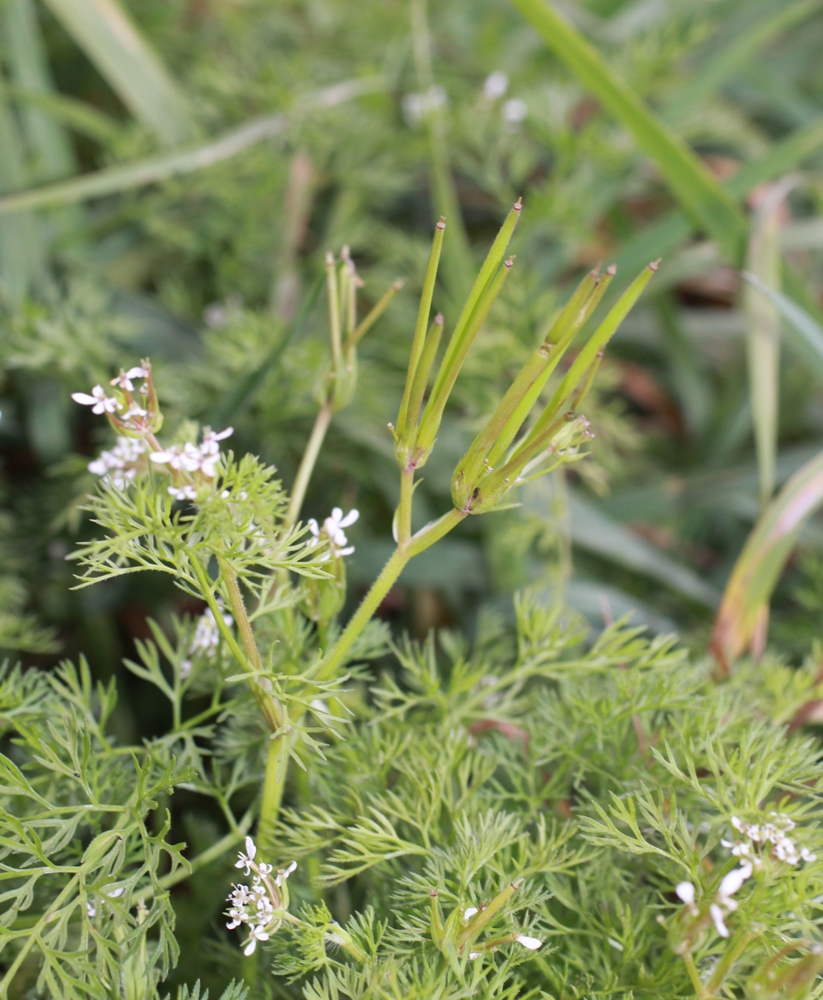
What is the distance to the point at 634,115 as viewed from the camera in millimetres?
762

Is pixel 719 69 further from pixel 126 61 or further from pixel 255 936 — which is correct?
pixel 255 936

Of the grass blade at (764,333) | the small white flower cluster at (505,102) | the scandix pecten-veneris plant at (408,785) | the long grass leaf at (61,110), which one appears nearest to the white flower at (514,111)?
the small white flower cluster at (505,102)

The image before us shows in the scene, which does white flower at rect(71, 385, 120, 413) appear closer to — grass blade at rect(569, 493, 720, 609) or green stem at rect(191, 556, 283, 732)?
green stem at rect(191, 556, 283, 732)

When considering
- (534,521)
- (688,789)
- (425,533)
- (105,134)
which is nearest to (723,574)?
(534,521)

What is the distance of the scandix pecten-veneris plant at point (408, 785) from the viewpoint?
0.35 metres

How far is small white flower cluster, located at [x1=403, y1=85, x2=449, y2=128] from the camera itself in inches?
33.0

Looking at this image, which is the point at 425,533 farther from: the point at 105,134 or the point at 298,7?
the point at 298,7

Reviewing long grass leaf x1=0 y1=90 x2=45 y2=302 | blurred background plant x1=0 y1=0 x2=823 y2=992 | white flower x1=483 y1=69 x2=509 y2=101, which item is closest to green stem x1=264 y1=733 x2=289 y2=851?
blurred background plant x1=0 y1=0 x2=823 y2=992

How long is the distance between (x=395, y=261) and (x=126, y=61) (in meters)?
0.34

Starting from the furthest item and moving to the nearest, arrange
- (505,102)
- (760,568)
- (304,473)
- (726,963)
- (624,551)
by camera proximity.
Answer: (505,102), (624,551), (760,568), (304,473), (726,963)

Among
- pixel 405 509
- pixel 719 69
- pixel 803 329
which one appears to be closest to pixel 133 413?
pixel 405 509

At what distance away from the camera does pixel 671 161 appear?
2.55ft

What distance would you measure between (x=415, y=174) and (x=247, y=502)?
0.71m

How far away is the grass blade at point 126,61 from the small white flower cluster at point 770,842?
79 centimetres
